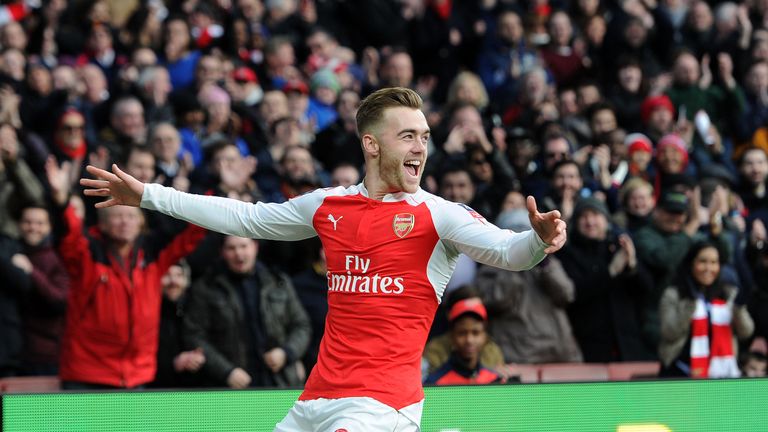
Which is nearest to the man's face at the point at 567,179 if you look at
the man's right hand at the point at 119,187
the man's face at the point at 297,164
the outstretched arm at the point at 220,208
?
the man's face at the point at 297,164

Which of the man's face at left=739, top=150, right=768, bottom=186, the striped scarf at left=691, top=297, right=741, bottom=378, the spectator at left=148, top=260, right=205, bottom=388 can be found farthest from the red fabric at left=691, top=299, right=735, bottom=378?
the spectator at left=148, top=260, right=205, bottom=388

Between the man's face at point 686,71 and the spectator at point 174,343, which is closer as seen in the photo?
the spectator at point 174,343

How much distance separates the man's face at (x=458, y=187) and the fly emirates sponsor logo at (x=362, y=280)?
204 inches

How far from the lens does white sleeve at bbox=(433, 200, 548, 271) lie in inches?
201

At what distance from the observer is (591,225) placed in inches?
411

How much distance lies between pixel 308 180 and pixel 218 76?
2.55 metres

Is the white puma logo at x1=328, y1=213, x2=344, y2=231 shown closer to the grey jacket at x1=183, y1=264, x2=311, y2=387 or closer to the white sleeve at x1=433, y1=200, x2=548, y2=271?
the white sleeve at x1=433, y1=200, x2=548, y2=271

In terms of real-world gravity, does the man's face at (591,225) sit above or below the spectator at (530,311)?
above

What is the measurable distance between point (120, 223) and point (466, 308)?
245 cm

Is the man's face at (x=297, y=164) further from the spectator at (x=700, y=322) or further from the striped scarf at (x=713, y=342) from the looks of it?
the striped scarf at (x=713, y=342)

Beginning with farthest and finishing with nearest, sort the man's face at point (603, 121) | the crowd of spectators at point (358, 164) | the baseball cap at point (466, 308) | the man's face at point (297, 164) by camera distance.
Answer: the man's face at point (603, 121)
the man's face at point (297, 164)
the crowd of spectators at point (358, 164)
the baseball cap at point (466, 308)

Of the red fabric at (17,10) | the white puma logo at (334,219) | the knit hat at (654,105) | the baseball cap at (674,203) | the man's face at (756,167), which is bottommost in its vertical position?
the white puma logo at (334,219)

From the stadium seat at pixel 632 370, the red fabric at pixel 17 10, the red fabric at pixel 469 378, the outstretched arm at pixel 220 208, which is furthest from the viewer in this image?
the red fabric at pixel 17 10

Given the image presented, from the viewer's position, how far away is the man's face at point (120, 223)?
8.87 meters
